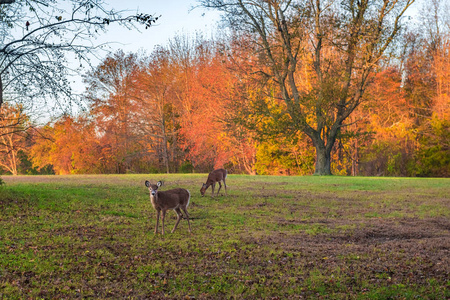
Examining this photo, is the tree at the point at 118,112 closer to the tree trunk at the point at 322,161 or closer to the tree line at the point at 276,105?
the tree line at the point at 276,105

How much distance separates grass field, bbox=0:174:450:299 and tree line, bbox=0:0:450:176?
17.4m

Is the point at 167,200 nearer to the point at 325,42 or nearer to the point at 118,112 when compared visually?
the point at 325,42

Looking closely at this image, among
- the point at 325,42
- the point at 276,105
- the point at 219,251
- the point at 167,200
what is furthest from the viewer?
the point at 276,105

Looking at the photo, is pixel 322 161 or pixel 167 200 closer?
pixel 167 200

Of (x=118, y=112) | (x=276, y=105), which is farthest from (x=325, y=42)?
(x=118, y=112)

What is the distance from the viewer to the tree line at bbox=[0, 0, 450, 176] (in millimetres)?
30188

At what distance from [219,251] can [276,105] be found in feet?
104

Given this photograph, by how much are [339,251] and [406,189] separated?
1425cm

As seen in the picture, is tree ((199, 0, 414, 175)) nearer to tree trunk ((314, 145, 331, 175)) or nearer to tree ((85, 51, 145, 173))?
tree trunk ((314, 145, 331, 175))

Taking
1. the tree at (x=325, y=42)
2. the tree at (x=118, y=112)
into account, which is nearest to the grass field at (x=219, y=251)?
the tree at (x=325, y=42)

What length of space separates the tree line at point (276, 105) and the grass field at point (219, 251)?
57.0 ft

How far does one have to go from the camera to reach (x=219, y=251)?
28.0ft

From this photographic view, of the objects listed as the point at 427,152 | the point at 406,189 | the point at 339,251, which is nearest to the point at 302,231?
the point at 339,251

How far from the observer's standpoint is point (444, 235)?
1043 centimetres
